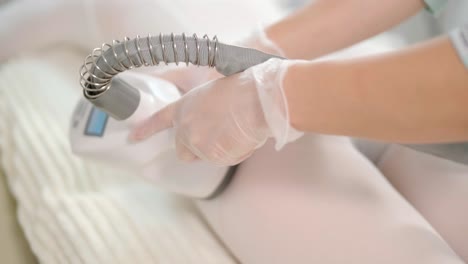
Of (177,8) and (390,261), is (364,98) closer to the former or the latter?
(390,261)

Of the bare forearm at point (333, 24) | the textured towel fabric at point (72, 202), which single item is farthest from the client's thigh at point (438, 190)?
the textured towel fabric at point (72, 202)

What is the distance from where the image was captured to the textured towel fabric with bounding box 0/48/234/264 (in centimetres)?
84

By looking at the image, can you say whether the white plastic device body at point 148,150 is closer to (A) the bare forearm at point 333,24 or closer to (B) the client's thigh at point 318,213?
(B) the client's thigh at point 318,213

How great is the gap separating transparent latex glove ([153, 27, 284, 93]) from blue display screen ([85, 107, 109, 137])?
0.12 m

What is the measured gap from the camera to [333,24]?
0.84m

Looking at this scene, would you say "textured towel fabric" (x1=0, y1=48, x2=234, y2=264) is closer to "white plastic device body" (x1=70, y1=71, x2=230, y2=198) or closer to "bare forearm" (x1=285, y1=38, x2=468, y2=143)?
"white plastic device body" (x1=70, y1=71, x2=230, y2=198)

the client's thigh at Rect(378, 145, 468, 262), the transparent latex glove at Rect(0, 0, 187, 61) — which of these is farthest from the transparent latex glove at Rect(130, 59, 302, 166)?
the transparent latex glove at Rect(0, 0, 187, 61)

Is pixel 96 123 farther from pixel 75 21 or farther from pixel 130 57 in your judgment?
pixel 75 21

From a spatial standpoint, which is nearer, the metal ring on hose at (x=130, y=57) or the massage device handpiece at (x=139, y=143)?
the metal ring on hose at (x=130, y=57)

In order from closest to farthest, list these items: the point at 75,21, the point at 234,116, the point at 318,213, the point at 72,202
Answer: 1. the point at 234,116
2. the point at 318,213
3. the point at 72,202
4. the point at 75,21

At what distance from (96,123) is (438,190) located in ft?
1.82

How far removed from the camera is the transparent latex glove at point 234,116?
63cm

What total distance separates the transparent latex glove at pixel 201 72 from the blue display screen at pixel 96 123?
0.12 m

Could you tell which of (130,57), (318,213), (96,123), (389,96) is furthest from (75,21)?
(389,96)
